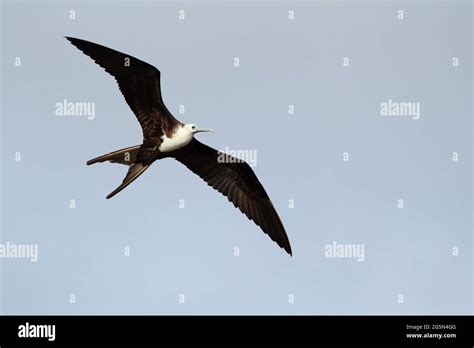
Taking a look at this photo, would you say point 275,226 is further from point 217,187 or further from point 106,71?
point 106,71

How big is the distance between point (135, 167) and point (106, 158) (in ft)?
1.05

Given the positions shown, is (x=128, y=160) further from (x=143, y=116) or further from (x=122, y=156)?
(x=143, y=116)

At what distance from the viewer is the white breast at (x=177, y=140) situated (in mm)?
8461

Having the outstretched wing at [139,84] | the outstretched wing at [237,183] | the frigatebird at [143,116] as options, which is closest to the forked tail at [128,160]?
the frigatebird at [143,116]

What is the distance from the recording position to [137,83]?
8383 mm

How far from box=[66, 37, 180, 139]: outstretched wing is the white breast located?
0.07 meters

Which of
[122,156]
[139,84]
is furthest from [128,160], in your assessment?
[139,84]

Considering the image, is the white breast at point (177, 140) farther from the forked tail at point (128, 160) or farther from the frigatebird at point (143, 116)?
the forked tail at point (128, 160)

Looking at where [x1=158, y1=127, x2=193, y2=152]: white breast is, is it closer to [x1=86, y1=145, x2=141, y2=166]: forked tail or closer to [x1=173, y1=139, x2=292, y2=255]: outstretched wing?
[x1=86, y1=145, x2=141, y2=166]: forked tail

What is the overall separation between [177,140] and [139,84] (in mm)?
715

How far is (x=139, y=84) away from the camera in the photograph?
330 inches

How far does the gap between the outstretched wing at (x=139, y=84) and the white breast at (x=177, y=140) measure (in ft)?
0.24

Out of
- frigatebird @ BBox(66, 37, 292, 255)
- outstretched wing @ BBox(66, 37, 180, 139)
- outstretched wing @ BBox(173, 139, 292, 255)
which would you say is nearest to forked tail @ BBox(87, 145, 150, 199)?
frigatebird @ BBox(66, 37, 292, 255)
